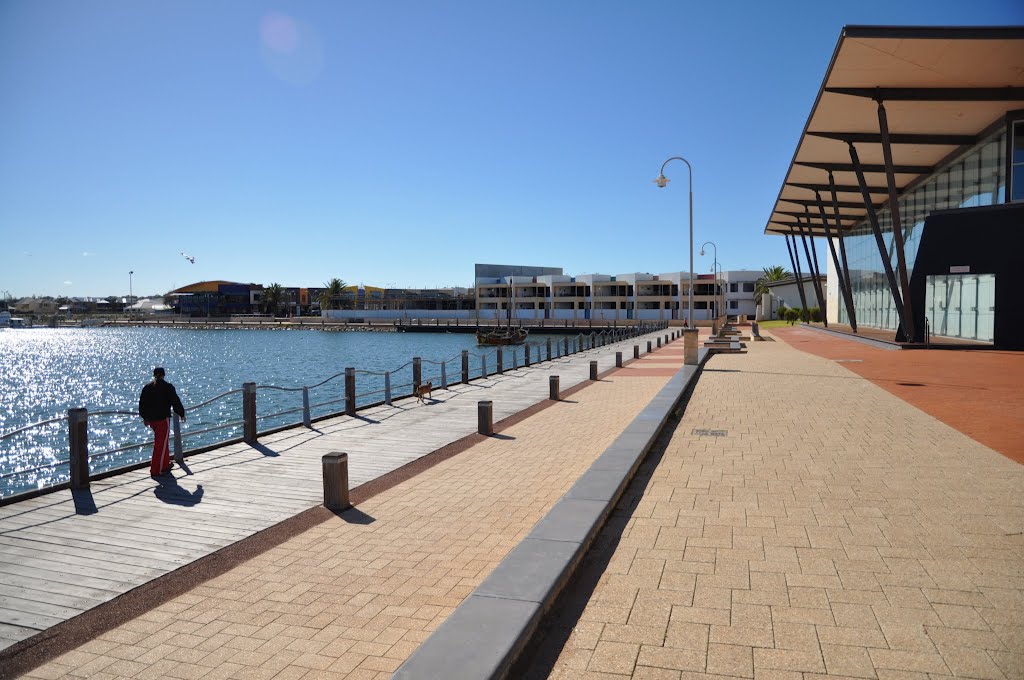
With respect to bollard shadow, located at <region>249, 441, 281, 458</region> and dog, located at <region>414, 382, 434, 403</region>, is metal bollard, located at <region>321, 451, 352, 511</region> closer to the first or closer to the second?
bollard shadow, located at <region>249, 441, 281, 458</region>

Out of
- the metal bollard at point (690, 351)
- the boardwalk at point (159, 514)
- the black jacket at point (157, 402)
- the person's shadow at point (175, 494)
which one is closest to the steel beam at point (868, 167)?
the metal bollard at point (690, 351)

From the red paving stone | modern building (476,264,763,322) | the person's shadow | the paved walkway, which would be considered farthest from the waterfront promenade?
modern building (476,264,763,322)

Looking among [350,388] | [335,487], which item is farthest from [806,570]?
[350,388]

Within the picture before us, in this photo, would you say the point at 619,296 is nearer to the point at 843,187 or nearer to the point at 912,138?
the point at 843,187

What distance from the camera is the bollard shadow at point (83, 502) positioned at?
25.8ft

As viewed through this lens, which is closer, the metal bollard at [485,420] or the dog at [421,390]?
the metal bollard at [485,420]

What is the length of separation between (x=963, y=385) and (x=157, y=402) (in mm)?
19324

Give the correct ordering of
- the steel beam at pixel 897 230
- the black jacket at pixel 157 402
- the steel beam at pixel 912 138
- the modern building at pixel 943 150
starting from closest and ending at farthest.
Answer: the black jacket at pixel 157 402 → the modern building at pixel 943 150 → the steel beam at pixel 897 230 → the steel beam at pixel 912 138

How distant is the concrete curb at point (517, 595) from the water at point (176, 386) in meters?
6.38

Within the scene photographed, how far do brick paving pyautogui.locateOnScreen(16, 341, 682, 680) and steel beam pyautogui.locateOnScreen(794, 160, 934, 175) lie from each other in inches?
1540

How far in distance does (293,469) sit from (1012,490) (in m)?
9.45

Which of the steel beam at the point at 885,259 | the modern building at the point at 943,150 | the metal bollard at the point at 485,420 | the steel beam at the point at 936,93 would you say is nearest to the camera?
the metal bollard at the point at 485,420

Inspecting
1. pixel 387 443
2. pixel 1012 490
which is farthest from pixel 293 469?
pixel 1012 490

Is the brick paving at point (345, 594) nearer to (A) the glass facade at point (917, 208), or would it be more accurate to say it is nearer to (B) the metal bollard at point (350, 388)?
(B) the metal bollard at point (350, 388)
